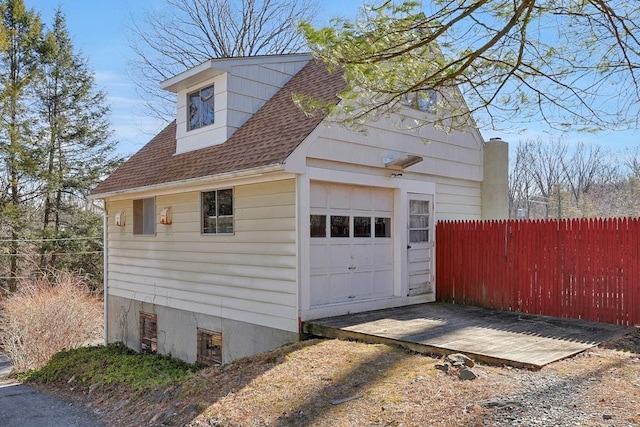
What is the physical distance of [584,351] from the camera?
5547mm

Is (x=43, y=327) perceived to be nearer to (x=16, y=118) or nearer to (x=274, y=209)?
(x=274, y=209)

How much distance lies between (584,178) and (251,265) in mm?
25430

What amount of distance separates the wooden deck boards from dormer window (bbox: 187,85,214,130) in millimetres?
4846

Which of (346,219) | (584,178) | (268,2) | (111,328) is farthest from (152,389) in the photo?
(584,178)

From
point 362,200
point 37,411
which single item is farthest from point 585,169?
point 37,411

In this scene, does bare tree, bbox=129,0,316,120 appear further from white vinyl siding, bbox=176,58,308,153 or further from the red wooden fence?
the red wooden fence

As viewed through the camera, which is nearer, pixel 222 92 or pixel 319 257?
pixel 319 257

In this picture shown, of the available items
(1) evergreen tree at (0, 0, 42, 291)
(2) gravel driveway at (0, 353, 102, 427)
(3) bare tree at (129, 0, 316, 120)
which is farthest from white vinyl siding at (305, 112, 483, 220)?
(1) evergreen tree at (0, 0, 42, 291)

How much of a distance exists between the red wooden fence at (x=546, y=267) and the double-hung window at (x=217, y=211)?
4095 millimetres

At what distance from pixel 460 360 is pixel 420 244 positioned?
14.0 feet

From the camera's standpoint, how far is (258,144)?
795 centimetres

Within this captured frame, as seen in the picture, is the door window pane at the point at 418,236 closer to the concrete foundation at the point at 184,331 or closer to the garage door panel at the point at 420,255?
the garage door panel at the point at 420,255

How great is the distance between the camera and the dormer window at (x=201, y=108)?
31.3ft

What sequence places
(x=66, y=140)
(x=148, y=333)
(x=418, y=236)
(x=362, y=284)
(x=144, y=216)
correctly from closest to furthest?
(x=362, y=284), (x=418, y=236), (x=148, y=333), (x=144, y=216), (x=66, y=140)
